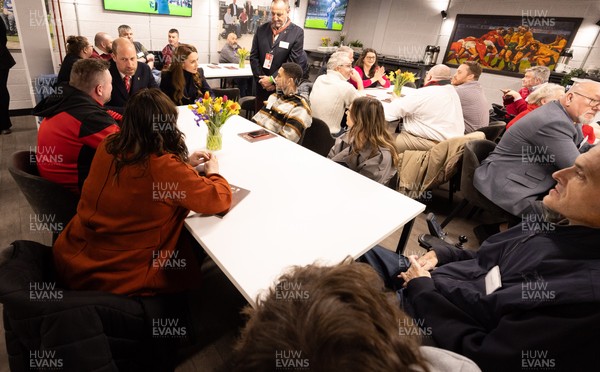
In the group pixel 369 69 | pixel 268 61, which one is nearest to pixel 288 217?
pixel 268 61

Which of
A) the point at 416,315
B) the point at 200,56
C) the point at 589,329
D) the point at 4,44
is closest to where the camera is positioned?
the point at 589,329

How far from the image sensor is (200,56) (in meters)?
6.55

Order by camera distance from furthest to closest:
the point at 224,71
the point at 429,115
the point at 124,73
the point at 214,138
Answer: the point at 224,71, the point at 429,115, the point at 124,73, the point at 214,138

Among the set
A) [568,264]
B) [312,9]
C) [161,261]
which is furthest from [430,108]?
[312,9]

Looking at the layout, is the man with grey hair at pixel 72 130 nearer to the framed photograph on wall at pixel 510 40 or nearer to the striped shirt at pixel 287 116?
the striped shirt at pixel 287 116

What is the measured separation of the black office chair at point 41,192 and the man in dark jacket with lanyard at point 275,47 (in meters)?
2.62

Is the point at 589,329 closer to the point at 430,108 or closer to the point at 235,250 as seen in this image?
the point at 235,250

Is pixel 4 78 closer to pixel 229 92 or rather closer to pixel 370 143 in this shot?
pixel 229 92

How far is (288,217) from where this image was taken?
1.49m

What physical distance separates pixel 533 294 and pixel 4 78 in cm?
556

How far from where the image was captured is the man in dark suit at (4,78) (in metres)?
3.63

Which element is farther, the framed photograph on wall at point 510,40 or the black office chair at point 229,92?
the framed photograph on wall at point 510,40

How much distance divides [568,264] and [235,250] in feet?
3.78

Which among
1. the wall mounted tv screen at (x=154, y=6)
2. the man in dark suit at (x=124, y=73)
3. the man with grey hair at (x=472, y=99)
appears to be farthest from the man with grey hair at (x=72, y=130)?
the wall mounted tv screen at (x=154, y=6)
